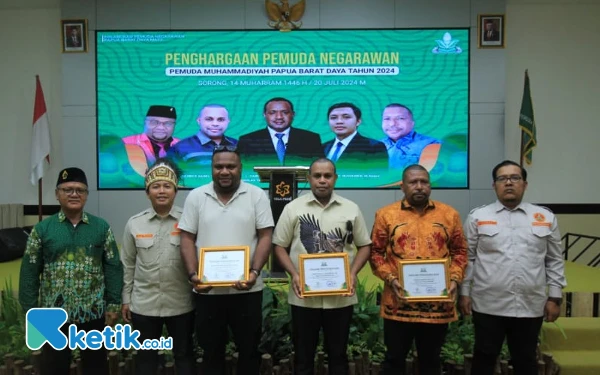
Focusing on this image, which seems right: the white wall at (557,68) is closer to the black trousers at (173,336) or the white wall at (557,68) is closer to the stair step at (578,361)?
the stair step at (578,361)

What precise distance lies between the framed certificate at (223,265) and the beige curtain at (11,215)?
19.8 feet

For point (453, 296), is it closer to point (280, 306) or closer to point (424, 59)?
point (280, 306)

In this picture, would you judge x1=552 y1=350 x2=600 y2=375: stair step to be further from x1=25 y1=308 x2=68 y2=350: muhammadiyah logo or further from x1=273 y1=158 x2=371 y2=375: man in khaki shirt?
x1=25 y1=308 x2=68 y2=350: muhammadiyah logo

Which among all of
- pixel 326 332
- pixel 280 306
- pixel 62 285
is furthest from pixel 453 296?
pixel 62 285

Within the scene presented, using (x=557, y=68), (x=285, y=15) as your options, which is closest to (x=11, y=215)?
(x=285, y=15)

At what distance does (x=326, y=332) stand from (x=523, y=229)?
1202 millimetres

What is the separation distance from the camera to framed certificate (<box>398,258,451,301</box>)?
233 centimetres

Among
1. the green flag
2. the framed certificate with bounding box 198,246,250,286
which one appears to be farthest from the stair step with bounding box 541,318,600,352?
the green flag

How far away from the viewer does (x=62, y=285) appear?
2.37m

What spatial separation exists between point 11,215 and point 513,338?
23.5 ft

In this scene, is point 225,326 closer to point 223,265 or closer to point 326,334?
point 223,265

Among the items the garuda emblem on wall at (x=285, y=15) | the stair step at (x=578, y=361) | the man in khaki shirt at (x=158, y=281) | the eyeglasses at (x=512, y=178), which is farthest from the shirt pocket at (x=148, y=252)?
the garuda emblem on wall at (x=285, y=15)

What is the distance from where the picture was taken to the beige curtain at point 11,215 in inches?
273

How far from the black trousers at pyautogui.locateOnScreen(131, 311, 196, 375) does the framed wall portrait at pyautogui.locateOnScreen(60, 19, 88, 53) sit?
5488mm
